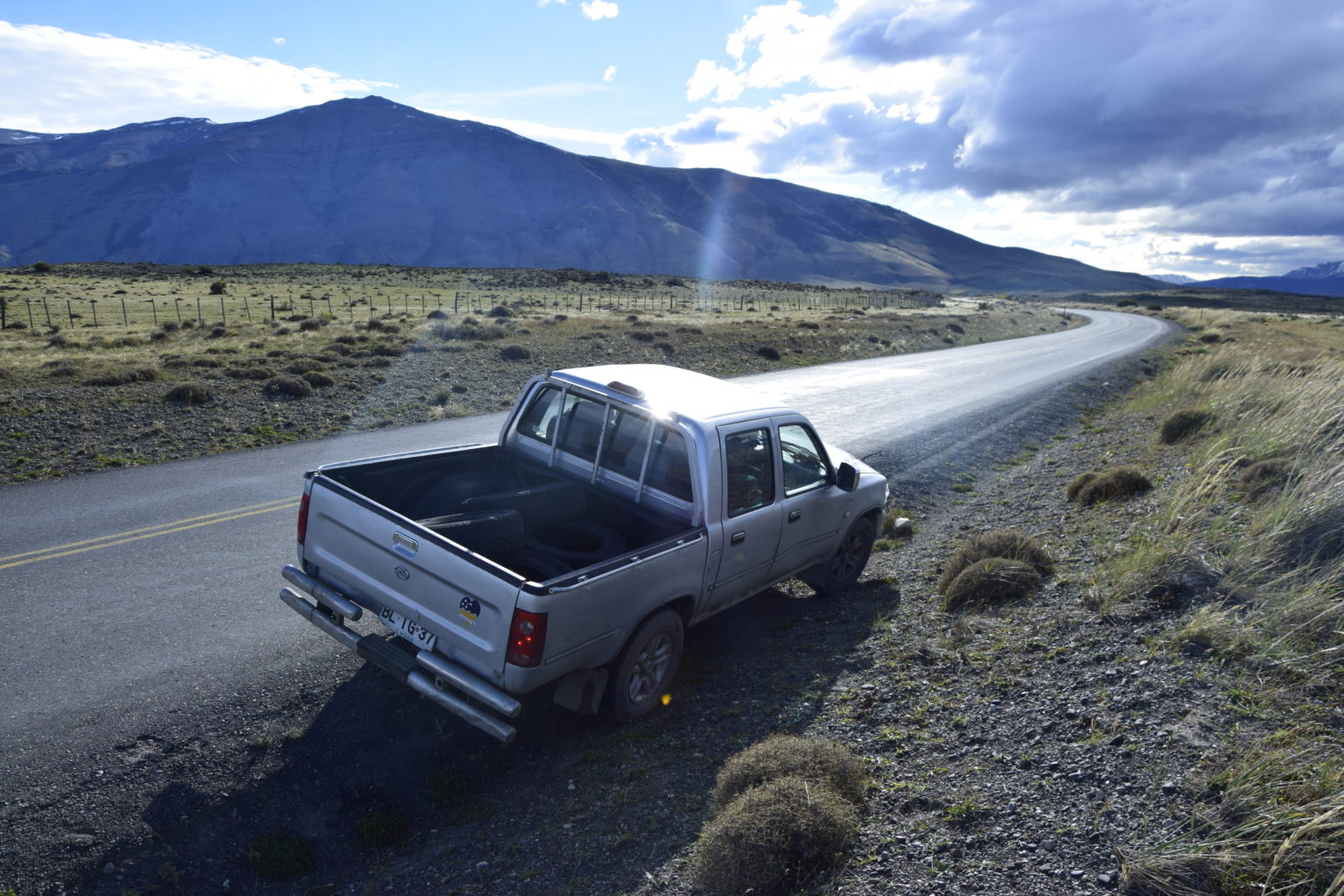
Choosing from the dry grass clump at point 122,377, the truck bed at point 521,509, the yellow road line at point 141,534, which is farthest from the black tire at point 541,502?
the dry grass clump at point 122,377

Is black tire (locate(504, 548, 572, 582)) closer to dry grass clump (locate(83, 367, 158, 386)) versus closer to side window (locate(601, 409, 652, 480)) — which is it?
side window (locate(601, 409, 652, 480))

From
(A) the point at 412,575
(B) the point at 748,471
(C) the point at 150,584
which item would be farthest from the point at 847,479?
(C) the point at 150,584

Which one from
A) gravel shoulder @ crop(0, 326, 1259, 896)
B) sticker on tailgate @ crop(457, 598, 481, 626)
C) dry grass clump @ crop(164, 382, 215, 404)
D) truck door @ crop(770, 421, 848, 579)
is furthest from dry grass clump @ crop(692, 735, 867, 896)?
dry grass clump @ crop(164, 382, 215, 404)

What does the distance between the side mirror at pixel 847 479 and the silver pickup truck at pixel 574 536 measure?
19mm

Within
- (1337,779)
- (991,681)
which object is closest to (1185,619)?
(991,681)

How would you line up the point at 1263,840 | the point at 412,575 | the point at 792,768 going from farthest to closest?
1. the point at 412,575
2. the point at 792,768
3. the point at 1263,840

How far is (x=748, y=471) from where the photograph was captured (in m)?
5.69

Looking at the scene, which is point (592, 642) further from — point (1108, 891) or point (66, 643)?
point (66, 643)

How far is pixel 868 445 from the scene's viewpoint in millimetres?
13852

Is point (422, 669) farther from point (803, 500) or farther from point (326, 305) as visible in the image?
point (326, 305)

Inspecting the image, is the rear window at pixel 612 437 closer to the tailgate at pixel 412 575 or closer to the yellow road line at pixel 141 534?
the tailgate at pixel 412 575

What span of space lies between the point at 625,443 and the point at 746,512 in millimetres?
1079

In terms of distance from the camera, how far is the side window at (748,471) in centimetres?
548

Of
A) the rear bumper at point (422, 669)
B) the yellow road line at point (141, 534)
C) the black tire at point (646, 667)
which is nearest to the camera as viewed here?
the rear bumper at point (422, 669)
